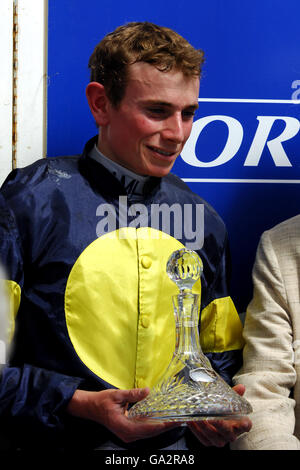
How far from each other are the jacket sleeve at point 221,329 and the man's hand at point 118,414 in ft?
1.15

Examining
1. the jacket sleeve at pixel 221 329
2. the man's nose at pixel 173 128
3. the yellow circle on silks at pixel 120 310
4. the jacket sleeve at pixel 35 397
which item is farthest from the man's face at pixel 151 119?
the jacket sleeve at pixel 35 397

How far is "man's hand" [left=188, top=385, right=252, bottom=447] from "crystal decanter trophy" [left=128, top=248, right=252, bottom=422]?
9cm

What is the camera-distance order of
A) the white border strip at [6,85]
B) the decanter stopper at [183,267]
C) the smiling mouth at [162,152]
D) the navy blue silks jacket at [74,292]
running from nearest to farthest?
the decanter stopper at [183,267]
the navy blue silks jacket at [74,292]
the smiling mouth at [162,152]
the white border strip at [6,85]

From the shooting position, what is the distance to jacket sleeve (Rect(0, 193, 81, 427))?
1508 mm

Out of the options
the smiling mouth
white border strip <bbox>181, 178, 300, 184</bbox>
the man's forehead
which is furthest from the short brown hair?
white border strip <bbox>181, 178, 300, 184</bbox>

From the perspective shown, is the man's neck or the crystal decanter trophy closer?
the crystal decanter trophy

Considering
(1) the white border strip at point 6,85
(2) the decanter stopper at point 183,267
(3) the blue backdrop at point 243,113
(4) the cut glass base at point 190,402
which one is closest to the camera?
(4) the cut glass base at point 190,402

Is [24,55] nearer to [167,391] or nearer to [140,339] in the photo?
[140,339]

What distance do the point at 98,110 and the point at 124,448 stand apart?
0.70m

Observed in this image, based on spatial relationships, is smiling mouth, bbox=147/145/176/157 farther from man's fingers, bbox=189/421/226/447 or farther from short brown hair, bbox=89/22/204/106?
man's fingers, bbox=189/421/226/447

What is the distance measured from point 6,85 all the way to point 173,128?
1.47 ft

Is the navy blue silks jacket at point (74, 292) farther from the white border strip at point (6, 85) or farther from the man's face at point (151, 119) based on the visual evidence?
the white border strip at point (6, 85)

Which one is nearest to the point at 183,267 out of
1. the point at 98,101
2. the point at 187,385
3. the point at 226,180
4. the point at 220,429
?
the point at 187,385

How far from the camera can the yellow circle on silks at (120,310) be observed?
1607 millimetres
